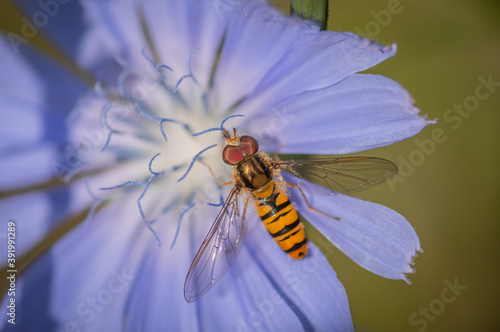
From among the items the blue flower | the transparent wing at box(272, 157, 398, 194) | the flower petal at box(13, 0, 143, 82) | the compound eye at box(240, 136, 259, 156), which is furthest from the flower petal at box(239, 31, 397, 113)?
the flower petal at box(13, 0, 143, 82)

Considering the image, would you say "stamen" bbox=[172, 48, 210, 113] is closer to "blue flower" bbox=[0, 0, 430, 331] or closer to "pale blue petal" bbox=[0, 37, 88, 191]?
"blue flower" bbox=[0, 0, 430, 331]

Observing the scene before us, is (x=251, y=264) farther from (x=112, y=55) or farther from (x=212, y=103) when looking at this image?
(x=112, y=55)

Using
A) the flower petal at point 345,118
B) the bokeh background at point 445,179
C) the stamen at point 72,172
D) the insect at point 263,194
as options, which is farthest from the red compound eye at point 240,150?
the bokeh background at point 445,179

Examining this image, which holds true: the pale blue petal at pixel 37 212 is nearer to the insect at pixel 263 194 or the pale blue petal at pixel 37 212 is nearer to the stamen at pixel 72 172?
the stamen at pixel 72 172

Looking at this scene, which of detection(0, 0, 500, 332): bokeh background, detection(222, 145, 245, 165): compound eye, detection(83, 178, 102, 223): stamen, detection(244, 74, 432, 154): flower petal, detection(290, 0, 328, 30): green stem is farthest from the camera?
detection(0, 0, 500, 332): bokeh background

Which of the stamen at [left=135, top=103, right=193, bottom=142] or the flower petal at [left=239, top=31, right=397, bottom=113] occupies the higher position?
the stamen at [left=135, top=103, right=193, bottom=142]

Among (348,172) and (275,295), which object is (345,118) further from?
(275,295)
